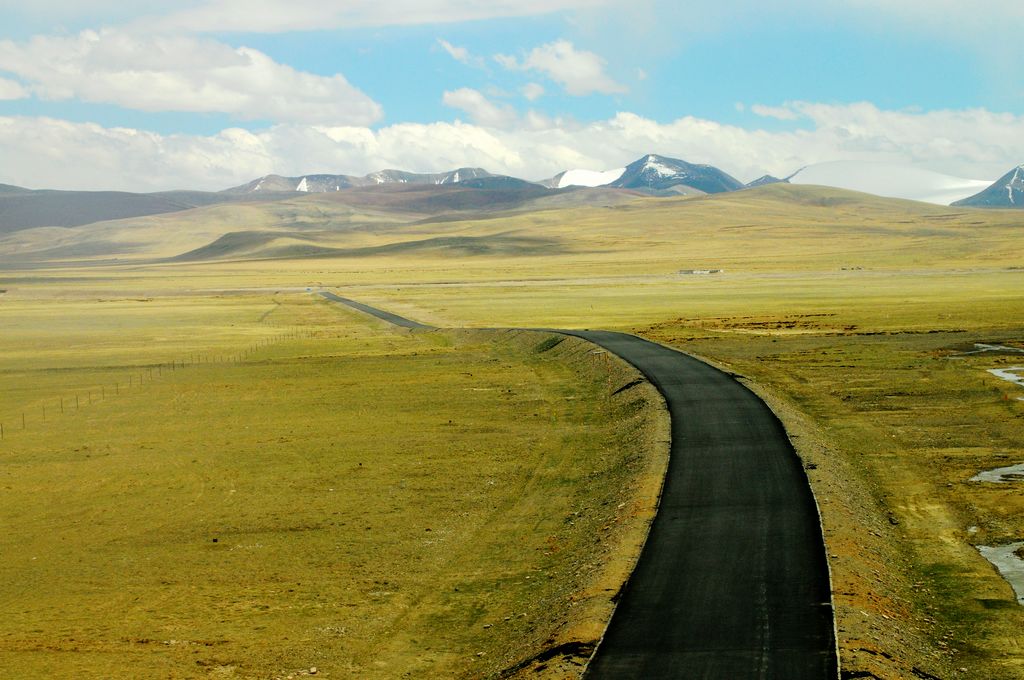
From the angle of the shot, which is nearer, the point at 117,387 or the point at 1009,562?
the point at 1009,562

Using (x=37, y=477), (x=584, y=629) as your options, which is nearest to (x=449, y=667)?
(x=584, y=629)

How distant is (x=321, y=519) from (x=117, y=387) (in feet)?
91.3

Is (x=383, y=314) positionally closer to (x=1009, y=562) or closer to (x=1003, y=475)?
(x=1003, y=475)

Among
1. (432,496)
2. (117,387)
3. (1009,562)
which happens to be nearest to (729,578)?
(1009,562)

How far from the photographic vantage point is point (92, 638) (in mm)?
18734

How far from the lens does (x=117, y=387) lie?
5025 centimetres

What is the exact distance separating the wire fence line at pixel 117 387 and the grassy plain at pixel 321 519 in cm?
42

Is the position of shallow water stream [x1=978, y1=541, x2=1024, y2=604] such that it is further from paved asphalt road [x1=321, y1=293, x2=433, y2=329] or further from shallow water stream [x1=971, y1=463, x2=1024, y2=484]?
paved asphalt road [x1=321, y1=293, x2=433, y2=329]

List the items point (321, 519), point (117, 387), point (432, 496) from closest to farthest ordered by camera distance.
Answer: point (321, 519)
point (432, 496)
point (117, 387)

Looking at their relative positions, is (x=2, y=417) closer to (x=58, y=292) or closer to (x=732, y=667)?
(x=732, y=667)

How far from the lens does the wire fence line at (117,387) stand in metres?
41.3

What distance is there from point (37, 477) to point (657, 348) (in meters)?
32.5

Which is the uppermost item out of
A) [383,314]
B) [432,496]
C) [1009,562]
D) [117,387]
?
[383,314]

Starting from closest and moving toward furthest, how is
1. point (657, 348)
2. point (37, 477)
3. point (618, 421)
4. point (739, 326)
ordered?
point (37, 477) → point (618, 421) → point (657, 348) → point (739, 326)
